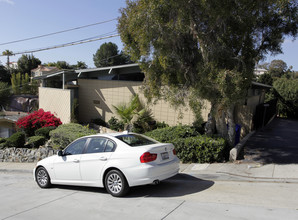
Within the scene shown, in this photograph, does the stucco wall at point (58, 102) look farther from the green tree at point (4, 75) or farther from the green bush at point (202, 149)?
the green tree at point (4, 75)

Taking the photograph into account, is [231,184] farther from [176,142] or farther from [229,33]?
[229,33]

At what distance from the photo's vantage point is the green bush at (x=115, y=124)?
16273mm

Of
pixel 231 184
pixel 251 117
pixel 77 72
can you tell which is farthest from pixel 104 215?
pixel 77 72

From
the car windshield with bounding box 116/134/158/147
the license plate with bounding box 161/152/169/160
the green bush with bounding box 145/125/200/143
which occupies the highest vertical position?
the car windshield with bounding box 116/134/158/147

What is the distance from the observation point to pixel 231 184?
719cm

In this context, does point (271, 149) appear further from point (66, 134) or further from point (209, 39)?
point (66, 134)

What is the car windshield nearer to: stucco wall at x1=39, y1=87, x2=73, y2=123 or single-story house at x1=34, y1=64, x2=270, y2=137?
single-story house at x1=34, y1=64, x2=270, y2=137

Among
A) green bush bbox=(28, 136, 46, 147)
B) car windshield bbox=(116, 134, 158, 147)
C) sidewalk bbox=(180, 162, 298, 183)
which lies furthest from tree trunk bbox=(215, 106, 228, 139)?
green bush bbox=(28, 136, 46, 147)

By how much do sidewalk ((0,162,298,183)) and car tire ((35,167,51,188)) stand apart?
12.6 ft

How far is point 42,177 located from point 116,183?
9.28ft

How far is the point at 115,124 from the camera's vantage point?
54.4ft

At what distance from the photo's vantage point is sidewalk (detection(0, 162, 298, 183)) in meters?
7.37

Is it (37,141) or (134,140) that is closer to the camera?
(134,140)

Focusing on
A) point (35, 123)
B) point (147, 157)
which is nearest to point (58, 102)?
point (35, 123)
